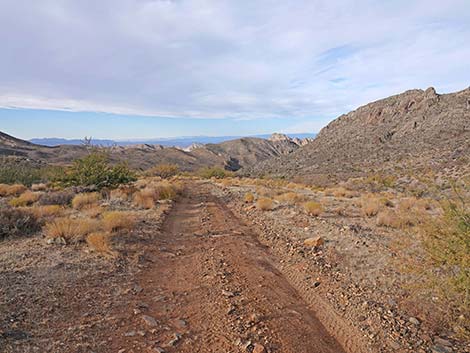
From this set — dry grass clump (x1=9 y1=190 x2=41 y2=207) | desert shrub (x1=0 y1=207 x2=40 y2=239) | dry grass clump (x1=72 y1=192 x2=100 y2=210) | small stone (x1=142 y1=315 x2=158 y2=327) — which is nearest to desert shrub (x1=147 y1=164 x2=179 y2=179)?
dry grass clump (x1=9 y1=190 x2=41 y2=207)

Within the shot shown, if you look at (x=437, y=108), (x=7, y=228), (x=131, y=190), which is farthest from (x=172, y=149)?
(x=7, y=228)

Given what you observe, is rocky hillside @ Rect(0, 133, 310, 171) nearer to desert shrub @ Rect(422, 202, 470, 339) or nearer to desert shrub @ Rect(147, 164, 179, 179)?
desert shrub @ Rect(147, 164, 179, 179)

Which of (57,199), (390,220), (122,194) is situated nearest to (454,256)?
(390,220)

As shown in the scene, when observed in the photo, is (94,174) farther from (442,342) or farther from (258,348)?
(442,342)

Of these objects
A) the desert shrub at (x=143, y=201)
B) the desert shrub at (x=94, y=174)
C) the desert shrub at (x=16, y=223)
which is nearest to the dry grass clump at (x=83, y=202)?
the desert shrub at (x=143, y=201)

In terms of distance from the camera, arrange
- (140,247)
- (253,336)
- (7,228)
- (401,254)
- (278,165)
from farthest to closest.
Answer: (278,165) < (7,228) < (140,247) < (401,254) < (253,336)

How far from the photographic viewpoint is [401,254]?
7.12m

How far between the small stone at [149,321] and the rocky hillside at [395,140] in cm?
2765

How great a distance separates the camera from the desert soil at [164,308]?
4031mm

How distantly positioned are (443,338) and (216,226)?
730cm

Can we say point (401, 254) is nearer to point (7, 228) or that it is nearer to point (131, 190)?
point (7, 228)

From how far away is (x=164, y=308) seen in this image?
497 cm

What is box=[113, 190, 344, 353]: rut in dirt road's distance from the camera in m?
4.10

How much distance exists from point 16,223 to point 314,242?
8214 millimetres
